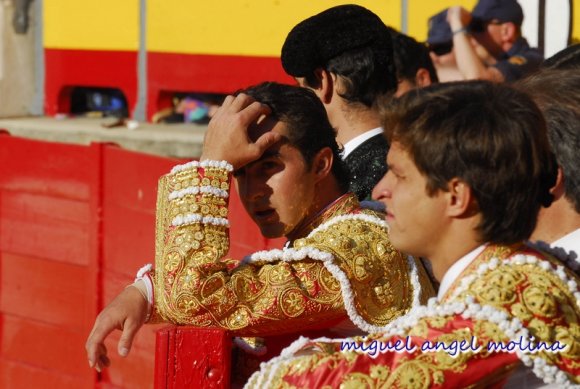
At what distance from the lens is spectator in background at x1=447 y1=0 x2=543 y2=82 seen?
4988 millimetres

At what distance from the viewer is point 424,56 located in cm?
405

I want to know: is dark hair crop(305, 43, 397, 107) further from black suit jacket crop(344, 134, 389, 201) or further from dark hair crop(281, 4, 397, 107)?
black suit jacket crop(344, 134, 389, 201)

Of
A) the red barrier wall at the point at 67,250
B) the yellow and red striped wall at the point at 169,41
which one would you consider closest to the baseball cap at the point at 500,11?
the yellow and red striped wall at the point at 169,41

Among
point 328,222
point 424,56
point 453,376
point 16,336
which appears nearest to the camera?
point 453,376

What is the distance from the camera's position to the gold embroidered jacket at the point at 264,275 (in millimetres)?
2381

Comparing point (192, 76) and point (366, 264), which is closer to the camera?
point (366, 264)

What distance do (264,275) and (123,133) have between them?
15.4 feet

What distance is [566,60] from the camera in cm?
284

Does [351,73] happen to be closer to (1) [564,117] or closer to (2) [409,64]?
(1) [564,117]

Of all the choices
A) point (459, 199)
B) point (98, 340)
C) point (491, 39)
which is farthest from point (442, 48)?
point (459, 199)

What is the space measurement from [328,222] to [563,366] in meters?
0.76

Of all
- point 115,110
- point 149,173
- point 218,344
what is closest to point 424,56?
point 149,173

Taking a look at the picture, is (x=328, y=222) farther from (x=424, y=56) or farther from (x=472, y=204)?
(x=424, y=56)

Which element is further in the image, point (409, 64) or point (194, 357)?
point (409, 64)
